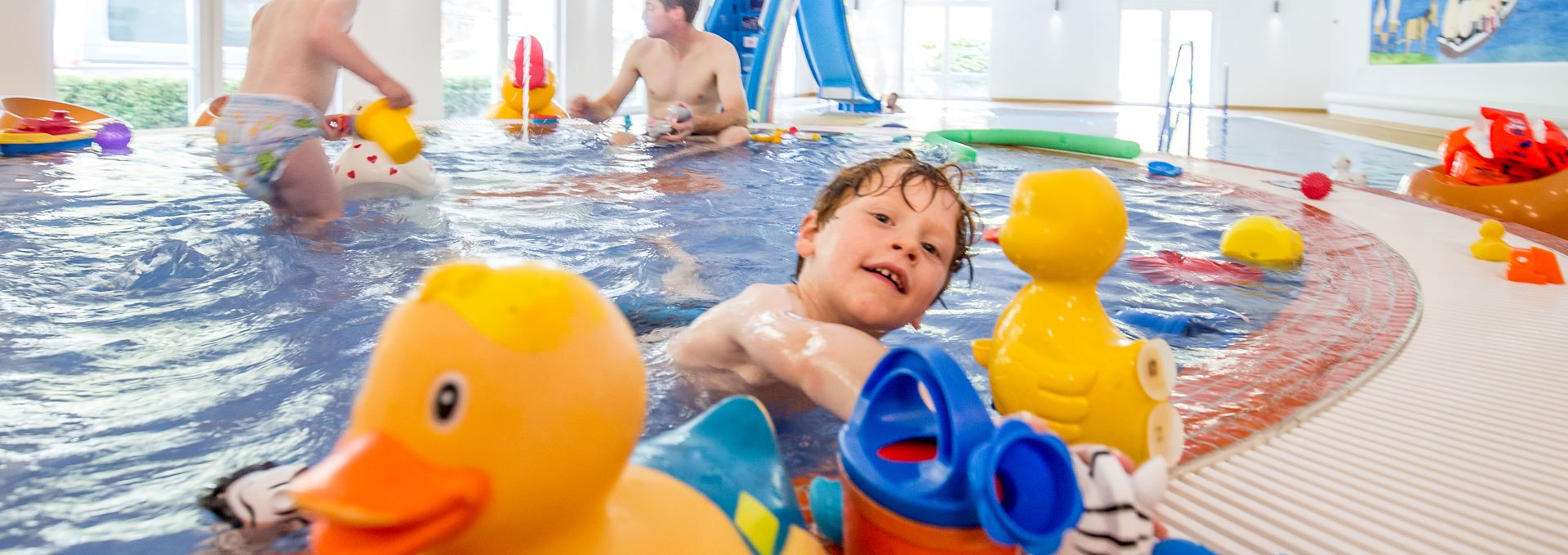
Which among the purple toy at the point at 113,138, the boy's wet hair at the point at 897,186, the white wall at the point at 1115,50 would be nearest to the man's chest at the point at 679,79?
the purple toy at the point at 113,138

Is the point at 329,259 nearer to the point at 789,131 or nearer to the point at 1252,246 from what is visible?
the point at 1252,246

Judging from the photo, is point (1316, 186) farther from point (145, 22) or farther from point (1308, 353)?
point (145, 22)

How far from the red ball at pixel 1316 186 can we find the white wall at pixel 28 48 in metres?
7.92

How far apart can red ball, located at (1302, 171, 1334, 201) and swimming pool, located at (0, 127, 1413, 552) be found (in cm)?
19

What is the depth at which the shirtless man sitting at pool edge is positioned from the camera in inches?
279

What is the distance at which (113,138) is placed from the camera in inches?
228

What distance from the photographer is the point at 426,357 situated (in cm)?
72

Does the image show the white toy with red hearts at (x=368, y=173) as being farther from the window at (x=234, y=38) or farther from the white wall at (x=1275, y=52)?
the white wall at (x=1275, y=52)

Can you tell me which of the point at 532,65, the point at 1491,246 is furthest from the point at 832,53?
the point at 1491,246

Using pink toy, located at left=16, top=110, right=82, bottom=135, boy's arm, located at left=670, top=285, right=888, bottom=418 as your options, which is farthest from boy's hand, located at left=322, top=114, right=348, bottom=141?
pink toy, located at left=16, top=110, right=82, bottom=135

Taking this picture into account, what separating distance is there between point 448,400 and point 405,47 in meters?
10.3

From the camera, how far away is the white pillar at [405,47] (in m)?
9.50

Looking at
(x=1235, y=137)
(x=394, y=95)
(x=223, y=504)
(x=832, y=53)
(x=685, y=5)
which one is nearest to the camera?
(x=223, y=504)

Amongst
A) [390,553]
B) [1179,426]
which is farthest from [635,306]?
[390,553]
